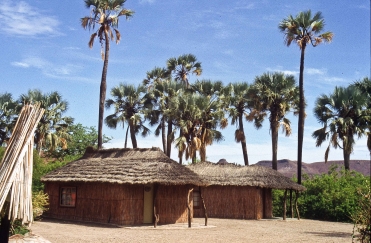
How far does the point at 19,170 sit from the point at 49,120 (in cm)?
2383

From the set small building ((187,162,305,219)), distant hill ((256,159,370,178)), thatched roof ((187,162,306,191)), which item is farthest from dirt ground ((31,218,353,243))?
distant hill ((256,159,370,178))

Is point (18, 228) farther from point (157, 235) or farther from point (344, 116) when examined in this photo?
point (344, 116)

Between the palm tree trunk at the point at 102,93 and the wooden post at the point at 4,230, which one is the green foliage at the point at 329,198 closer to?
the palm tree trunk at the point at 102,93

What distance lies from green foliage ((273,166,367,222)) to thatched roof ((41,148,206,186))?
986 cm

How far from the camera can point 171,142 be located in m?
31.1

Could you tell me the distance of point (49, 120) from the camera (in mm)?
29922

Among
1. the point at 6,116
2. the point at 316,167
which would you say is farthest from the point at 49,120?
the point at 316,167

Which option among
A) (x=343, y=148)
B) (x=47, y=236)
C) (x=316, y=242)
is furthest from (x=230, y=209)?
(x=47, y=236)

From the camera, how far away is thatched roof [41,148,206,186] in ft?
61.2

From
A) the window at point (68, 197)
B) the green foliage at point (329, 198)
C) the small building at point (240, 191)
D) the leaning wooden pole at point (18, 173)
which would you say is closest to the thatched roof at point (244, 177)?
the small building at point (240, 191)

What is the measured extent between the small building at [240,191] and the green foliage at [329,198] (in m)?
1.83

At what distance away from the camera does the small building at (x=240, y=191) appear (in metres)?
24.9

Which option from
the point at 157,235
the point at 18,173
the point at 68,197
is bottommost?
the point at 157,235

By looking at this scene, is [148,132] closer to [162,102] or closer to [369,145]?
[162,102]
